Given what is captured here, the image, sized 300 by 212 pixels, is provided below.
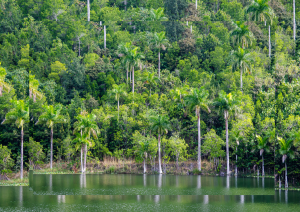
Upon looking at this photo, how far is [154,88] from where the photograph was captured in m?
83.7

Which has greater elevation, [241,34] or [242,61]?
[241,34]

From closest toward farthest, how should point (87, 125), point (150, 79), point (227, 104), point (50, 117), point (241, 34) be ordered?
1. point (227, 104)
2. point (50, 117)
3. point (87, 125)
4. point (241, 34)
5. point (150, 79)

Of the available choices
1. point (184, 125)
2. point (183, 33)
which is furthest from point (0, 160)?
point (183, 33)

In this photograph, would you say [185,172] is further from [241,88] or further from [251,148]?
[241,88]

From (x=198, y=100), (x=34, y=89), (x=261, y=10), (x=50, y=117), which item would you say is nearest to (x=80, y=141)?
(x=50, y=117)

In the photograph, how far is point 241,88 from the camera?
75.8 m

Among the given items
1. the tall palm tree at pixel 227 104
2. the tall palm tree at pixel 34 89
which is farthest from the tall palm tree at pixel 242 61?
the tall palm tree at pixel 34 89

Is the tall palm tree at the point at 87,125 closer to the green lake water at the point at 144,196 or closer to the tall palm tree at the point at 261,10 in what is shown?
the green lake water at the point at 144,196

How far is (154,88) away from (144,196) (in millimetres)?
40017

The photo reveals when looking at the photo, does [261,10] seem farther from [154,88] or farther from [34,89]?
[34,89]

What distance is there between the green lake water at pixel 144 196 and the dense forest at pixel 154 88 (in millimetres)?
6692

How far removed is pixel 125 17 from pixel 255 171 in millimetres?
63334

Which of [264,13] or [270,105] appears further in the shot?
[264,13]

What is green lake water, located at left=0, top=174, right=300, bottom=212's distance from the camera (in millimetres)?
39344
